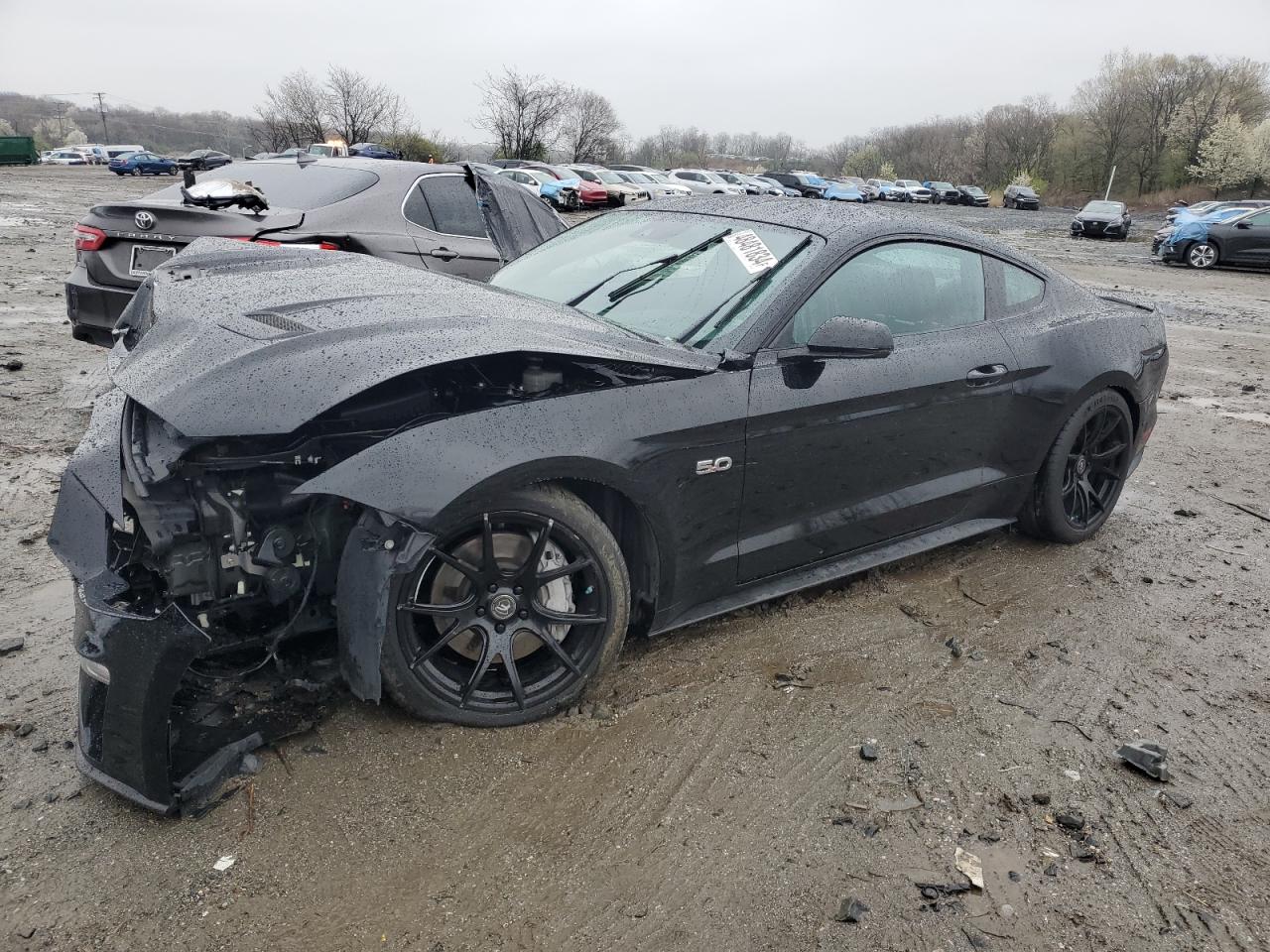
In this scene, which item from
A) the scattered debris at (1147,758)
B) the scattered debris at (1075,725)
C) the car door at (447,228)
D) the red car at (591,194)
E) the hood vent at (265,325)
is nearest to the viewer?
the hood vent at (265,325)

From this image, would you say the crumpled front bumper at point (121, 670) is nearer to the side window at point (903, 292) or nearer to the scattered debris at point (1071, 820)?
the side window at point (903, 292)

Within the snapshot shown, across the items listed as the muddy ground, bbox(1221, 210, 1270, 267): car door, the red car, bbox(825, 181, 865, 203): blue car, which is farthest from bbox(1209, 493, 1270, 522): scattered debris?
bbox(825, 181, 865, 203): blue car

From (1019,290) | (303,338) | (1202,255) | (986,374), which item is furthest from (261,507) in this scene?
(1202,255)

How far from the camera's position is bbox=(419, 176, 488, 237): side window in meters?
6.50

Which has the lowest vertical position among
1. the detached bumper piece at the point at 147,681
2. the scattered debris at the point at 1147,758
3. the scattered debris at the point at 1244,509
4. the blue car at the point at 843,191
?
the scattered debris at the point at 1147,758

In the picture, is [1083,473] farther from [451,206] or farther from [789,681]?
[451,206]

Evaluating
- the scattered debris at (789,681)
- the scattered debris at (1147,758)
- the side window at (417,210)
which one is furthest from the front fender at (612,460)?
the side window at (417,210)

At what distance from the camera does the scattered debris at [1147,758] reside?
8.91 feet

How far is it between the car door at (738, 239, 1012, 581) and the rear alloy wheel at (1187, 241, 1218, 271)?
19.4 m

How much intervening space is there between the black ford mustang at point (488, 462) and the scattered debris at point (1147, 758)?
43.3 inches

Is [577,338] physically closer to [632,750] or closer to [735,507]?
[735,507]

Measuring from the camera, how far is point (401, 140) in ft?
172

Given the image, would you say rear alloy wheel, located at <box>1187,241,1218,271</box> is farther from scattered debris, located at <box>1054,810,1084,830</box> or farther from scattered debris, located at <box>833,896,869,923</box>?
scattered debris, located at <box>833,896,869,923</box>

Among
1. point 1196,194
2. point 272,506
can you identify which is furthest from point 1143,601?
point 1196,194
